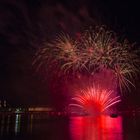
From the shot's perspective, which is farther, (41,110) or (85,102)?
(41,110)

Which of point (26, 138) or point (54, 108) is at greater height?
point (54, 108)

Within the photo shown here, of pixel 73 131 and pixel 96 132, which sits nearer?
pixel 96 132

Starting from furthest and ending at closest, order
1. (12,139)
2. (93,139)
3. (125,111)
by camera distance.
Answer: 1. (125,111)
2. (12,139)
3. (93,139)

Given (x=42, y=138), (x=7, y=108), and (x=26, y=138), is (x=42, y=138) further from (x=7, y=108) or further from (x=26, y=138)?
(x=7, y=108)

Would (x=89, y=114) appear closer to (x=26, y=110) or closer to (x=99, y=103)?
(x=99, y=103)

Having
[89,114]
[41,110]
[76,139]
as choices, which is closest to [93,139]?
[76,139]

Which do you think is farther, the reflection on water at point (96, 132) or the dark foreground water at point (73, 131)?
the dark foreground water at point (73, 131)

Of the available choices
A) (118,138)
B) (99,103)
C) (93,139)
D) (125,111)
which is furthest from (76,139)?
(125,111)

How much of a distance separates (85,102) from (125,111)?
312 feet

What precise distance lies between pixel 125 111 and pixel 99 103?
3848 inches

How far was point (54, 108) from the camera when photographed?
160125 millimetres

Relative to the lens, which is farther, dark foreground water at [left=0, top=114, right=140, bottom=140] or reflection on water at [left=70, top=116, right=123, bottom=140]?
dark foreground water at [left=0, top=114, right=140, bottom=140]

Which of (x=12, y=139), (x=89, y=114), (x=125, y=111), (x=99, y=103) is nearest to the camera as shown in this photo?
(x=12, y=139)

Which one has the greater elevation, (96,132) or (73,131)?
(73,131)
